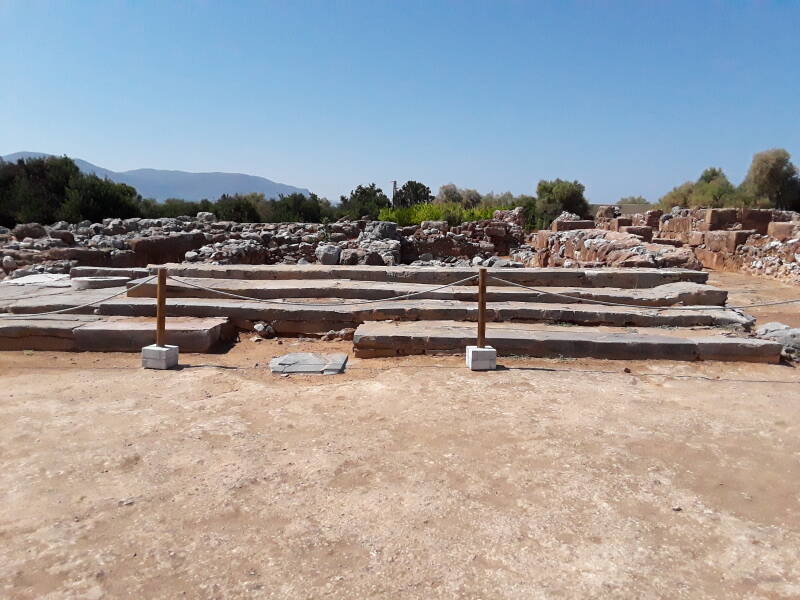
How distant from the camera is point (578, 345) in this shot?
5.78m

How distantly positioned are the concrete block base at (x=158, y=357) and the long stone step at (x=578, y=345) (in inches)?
71.7

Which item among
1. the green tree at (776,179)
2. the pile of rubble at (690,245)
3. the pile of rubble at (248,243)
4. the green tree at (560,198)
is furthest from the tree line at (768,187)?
the pile of rubble at (248,243)

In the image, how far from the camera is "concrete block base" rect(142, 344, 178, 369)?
527 centimetres

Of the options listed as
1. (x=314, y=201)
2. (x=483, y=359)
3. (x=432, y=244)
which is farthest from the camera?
(x=314, y=201)

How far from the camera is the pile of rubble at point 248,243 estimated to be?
1328 cm

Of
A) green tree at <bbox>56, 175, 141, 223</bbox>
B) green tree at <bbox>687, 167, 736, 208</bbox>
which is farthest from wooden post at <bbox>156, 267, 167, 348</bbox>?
green tree at <bbox>687, 167, 736, 208</bbox>

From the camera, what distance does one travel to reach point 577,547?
2.55 metres

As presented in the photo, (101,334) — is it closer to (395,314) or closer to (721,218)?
(395,314)

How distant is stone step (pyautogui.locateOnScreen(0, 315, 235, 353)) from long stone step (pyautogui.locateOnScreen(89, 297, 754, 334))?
38 cm

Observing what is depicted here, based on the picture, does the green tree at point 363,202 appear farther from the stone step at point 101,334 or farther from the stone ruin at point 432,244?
the stone step at point 101,334

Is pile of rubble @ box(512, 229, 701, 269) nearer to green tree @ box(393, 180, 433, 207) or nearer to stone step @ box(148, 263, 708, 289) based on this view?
stone step @ box(148, 263, 708, 289)

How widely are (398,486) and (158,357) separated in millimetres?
3186

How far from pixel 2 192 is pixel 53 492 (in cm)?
2692

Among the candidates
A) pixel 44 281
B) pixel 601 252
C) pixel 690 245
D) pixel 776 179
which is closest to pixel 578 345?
pixel 601 252
